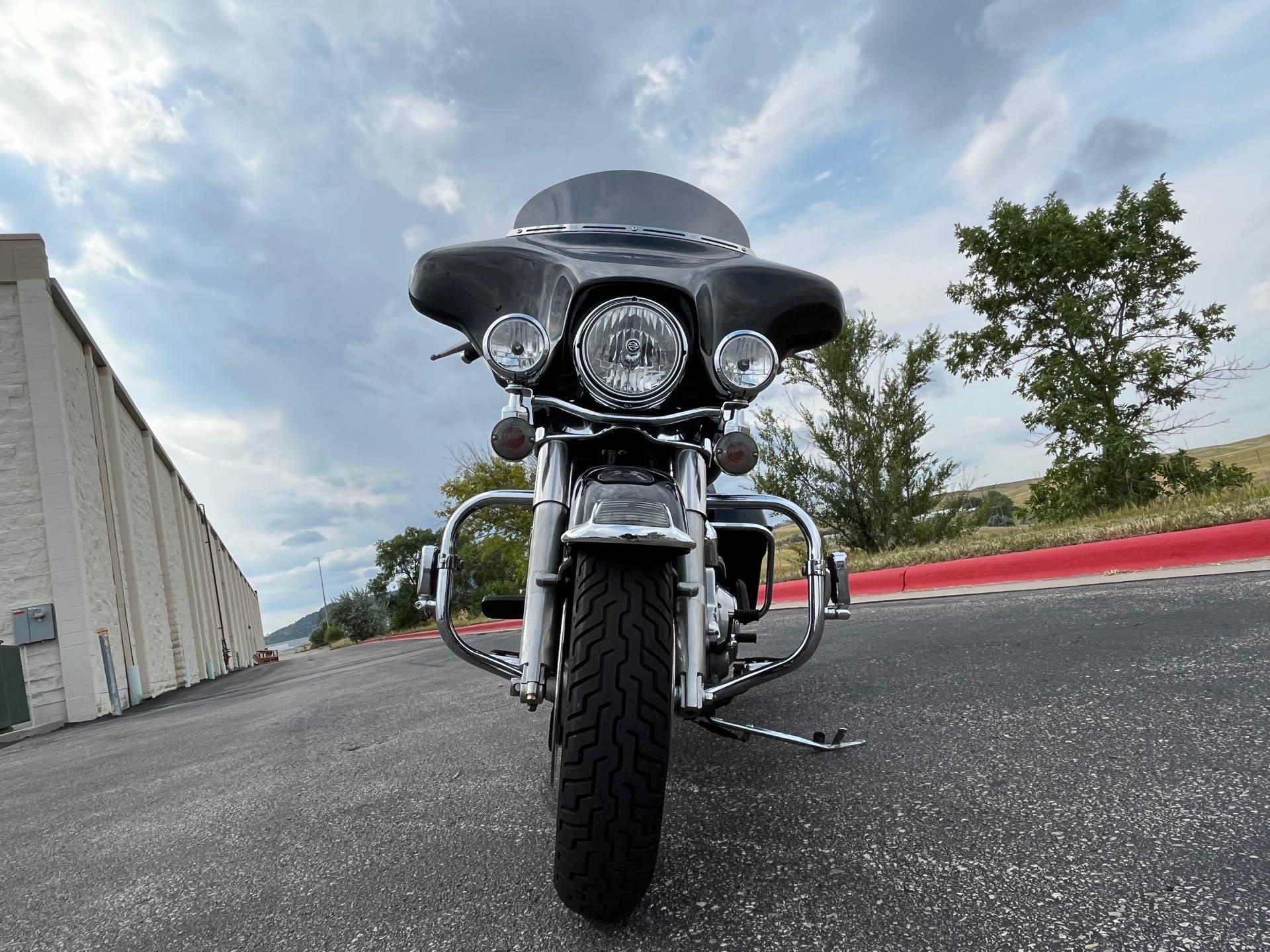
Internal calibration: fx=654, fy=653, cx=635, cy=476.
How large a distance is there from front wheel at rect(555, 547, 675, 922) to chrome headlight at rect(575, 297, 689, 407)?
695 mm

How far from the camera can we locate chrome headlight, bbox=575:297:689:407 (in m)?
1.80

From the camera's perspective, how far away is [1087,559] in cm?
519

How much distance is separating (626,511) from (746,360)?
0.69 metres

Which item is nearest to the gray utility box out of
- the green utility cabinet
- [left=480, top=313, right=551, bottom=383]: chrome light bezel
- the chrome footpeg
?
the green utility cabinet

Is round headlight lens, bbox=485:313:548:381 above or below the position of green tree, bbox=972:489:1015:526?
above

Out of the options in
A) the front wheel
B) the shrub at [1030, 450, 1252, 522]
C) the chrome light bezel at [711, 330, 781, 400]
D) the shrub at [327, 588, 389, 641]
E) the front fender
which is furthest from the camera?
the shrub at [327, 588, 389, 641]

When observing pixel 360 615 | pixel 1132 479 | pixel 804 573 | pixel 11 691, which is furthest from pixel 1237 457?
pixel 360 615

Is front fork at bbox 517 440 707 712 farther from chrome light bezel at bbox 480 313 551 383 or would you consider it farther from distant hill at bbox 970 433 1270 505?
distant hill at bbox 970 433 1270 505

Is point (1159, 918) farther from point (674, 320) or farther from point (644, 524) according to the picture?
point (674, 320)

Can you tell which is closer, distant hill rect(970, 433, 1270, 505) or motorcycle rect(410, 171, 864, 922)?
motorcycle rect(410, 171, 864, 922)

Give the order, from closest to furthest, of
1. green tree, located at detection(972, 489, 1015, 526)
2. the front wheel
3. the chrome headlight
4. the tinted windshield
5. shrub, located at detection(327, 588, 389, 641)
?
the front wheel
the chrome headlight
the tinted windshield
green tree, located at detection(972, 489, 1015, 526)
shrub, located at detection(327, 588, 389, 641)

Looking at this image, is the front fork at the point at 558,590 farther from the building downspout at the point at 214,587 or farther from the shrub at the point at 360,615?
the shrub at the point at 360,615

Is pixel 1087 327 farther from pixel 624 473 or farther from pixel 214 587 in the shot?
pixel 214 587

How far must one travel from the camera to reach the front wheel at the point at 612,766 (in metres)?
1.25
